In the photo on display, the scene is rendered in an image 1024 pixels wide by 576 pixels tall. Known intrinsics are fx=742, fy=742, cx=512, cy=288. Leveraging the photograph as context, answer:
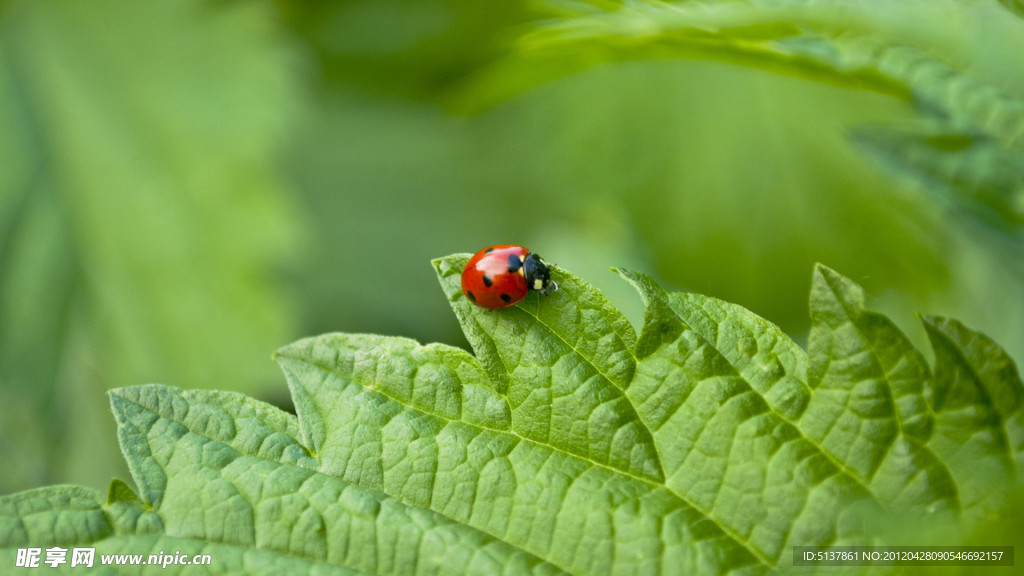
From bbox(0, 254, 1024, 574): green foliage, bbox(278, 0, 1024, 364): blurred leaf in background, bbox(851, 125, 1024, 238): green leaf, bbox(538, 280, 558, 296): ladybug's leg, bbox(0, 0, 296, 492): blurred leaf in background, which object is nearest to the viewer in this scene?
bbox(0, 254, 1024, 574): green foliage

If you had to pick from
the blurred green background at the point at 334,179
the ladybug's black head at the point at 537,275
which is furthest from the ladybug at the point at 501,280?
the blurred green background at the point at 334,179

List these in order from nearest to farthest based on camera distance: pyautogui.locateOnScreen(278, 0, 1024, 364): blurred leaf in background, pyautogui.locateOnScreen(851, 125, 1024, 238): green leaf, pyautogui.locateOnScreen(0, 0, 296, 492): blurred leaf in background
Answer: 1. pyautogui.locateOnScreen(851, 125, 1024, 238): green leaf
2. pyautogui.locateOnScreen(0, 0, 296, 492): blurred leaf in background
3. pyautogui.locateOnScreen(278, 0, 1024, 364): blurred leaf in background

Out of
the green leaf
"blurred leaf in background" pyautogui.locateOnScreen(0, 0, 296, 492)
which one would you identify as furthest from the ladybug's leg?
"blurred leaf in background" pyautogui.locateOnScreen(0, 0, 296, 492)

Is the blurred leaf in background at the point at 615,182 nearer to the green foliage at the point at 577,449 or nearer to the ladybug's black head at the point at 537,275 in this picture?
the ladybug's black head at the point at 537,275

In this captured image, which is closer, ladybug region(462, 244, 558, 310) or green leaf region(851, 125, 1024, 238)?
ladybug region(462, 244, 558, 310)

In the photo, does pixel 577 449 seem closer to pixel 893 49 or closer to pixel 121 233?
pixel 893 49

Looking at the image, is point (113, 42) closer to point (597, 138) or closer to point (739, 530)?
point (597, 138)

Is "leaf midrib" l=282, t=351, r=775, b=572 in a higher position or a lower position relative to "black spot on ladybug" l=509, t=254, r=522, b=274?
lower

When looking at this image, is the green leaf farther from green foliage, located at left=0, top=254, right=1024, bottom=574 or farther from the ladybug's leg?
the ladybug's leg
